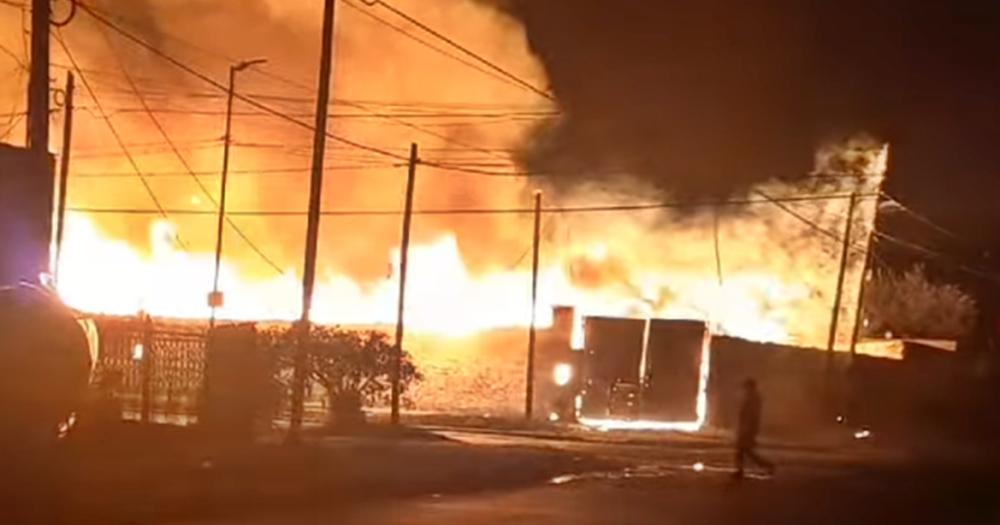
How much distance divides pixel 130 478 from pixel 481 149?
4406 cm

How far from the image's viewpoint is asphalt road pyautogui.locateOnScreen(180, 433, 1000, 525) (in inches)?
804

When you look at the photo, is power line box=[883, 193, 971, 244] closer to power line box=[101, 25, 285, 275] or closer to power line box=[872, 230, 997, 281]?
power line box=[872, 230, 997, 281]

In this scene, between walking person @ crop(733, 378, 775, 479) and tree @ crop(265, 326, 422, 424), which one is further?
tree @ crop(265, 326, 422, 424)

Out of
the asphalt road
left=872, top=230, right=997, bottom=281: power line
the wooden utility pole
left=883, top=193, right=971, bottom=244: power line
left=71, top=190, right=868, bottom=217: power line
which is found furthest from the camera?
left=872, top=230, right=997, bottom=281: power line

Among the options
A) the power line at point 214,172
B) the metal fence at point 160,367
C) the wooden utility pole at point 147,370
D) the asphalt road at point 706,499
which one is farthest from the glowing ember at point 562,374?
the wooden utility pole at point 147,370

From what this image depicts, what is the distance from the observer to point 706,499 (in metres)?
25.0

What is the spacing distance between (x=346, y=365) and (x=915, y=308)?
40.2 m

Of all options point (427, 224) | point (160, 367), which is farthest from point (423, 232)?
point (160, 367)

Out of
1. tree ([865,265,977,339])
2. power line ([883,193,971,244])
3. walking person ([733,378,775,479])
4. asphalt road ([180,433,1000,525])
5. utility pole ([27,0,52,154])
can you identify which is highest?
power line ([883,193,971,244])

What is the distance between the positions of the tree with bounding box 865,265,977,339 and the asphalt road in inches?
1621

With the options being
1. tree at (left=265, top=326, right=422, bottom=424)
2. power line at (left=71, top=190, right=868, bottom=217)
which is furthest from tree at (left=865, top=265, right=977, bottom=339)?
tree at (left=265, top=326, right=422, bottom=424)

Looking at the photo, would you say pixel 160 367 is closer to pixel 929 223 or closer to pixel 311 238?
pixel 311 238

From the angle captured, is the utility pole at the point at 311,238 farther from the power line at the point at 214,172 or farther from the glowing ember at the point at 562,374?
the power line at the point at 214,172

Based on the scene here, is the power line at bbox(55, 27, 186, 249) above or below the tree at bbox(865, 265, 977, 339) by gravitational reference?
above
